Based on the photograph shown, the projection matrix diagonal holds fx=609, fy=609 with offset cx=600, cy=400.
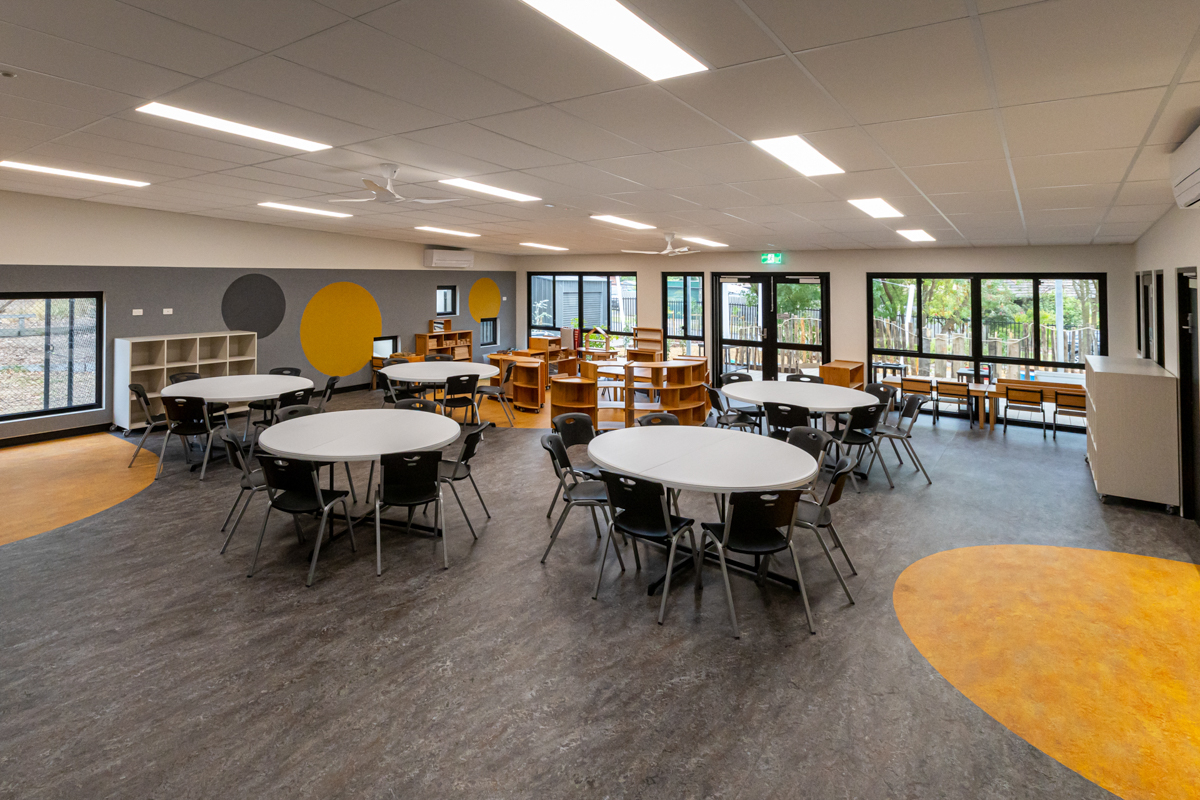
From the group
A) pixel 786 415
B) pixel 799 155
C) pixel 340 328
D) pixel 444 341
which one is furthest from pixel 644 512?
pixel 444 341

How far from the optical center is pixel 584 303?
15.8 meters

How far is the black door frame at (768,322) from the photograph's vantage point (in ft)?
39.4

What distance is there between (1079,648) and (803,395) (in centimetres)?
374

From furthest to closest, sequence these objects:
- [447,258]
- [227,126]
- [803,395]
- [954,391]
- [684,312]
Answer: [684,312]
[447,258]
[954,391]
[803,395]
[227,126]

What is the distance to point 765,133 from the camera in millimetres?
3830

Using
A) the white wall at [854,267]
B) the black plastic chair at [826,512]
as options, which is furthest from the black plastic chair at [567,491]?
the white wall at [854,267]

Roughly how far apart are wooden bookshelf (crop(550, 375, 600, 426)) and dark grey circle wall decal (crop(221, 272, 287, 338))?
18.1 ft

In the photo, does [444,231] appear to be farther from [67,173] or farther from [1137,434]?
[1137,434]

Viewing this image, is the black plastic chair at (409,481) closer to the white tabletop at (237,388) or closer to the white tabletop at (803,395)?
the white tabletop at (237,388)

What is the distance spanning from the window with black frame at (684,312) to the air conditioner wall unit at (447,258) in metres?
4.53

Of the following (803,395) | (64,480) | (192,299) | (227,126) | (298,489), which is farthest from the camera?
(192,299)

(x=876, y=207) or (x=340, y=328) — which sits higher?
(x=876, y=207)

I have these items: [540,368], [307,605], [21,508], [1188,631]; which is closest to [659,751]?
[307,605]

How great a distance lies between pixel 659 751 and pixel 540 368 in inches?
320
